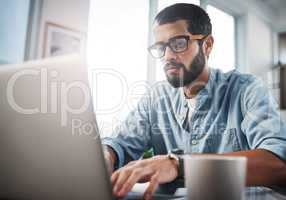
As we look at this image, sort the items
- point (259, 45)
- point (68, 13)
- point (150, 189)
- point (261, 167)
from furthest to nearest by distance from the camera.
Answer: point (68, 13)
point (259, 45)
point (261, 167)
point (150, 189)

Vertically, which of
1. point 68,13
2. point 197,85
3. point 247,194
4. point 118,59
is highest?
point 68,13

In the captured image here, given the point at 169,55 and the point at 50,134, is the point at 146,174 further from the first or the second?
the point at 169,55

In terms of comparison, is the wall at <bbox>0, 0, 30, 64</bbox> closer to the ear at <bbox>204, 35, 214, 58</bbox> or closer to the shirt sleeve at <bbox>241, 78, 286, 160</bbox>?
the ear at <bbox>204, 35, 214, 58</bbox>

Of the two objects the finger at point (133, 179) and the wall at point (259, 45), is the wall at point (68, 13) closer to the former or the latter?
the wall at point (259, 45)

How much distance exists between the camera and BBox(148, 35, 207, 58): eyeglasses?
94 centimetres

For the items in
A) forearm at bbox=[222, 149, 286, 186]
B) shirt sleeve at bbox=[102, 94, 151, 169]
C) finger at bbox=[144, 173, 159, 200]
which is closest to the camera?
finger at bbox=[144, 173, 159, 200]

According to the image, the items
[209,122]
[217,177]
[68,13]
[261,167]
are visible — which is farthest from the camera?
[68,13]

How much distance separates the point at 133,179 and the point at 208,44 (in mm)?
548

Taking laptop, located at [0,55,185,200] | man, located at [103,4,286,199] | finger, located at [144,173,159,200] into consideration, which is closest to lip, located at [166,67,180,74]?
man, located at [103,4,286,199]

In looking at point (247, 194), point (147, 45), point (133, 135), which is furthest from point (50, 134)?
point (147, 45)

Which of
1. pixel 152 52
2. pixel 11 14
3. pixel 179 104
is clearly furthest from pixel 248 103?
pixel 11 14

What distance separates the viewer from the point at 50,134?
43cm

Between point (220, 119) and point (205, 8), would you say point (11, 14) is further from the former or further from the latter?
point (220, 119)

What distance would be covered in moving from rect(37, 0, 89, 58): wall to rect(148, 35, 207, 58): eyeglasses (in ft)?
1.64
